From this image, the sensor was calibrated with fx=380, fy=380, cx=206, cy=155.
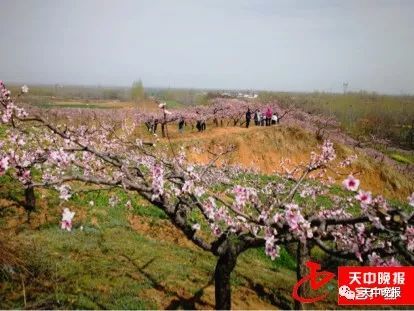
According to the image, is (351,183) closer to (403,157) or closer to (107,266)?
(107,266)

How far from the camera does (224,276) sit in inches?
273

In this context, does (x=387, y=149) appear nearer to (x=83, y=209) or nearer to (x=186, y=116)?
(x=186, y=116)

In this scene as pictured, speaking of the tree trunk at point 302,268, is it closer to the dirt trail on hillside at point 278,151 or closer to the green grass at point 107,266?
the green grass at point 107,266

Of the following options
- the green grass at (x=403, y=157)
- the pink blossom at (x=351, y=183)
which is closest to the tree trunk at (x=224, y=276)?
the pink blossom at (x=351, y=183)

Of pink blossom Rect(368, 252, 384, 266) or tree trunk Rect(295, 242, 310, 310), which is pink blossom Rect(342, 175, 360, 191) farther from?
tree trunk Rect(295, 242, 310, 310)

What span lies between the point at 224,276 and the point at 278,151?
34008 mm

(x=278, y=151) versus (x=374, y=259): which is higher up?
(x=374, y=259)

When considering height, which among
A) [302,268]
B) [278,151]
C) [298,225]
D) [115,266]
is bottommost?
[278,151]

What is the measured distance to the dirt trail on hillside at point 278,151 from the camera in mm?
38438

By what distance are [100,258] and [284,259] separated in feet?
22.1

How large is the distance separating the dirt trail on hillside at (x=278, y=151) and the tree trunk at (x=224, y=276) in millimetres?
29940

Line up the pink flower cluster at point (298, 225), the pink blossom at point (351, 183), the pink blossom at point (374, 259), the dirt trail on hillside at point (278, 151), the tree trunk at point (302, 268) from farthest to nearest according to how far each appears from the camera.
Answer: the dirt trail on hillside at point (278, 151)
the tree trunk at point (302, 268)
the pink blossom at point (374, 259)
the pink flower cluster at point (298, 225)
the pink blossom at point (351, 183)

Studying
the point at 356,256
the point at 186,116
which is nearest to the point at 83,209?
the point at 356,256

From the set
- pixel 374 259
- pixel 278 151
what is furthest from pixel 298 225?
pixel 278 151
